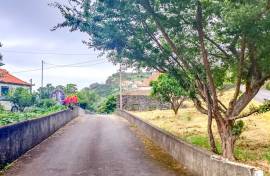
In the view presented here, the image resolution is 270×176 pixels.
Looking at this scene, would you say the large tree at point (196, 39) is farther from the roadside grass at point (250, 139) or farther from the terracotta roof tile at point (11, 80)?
the terracotta roof tile at point (11, 80)

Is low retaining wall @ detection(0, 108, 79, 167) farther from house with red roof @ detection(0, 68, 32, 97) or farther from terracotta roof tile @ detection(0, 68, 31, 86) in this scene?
terracotta roof tile @ detection(0, 68, 31, 86)

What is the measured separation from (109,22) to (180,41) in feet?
11.0

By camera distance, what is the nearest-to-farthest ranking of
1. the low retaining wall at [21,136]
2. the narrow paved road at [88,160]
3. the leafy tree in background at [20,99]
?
the narrow paved road at [88,160]
the low retaining wall at [21,136]
the leafy tree in background at [20,99]

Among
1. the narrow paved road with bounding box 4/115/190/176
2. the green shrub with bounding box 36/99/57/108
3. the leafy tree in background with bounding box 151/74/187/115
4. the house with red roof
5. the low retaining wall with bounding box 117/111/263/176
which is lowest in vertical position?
the narrow paved road with bounding box 4/115/190/176

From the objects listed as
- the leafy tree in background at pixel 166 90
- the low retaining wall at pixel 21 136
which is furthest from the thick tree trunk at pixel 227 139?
the leafy tree in background at pixel 166 90

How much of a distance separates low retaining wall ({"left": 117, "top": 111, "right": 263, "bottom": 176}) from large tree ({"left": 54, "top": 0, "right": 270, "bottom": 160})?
50.8 inches

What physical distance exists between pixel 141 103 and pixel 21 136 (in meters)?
43.1

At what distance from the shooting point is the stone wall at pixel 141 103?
186 ft

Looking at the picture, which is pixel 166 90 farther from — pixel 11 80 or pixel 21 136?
pixel 11 80

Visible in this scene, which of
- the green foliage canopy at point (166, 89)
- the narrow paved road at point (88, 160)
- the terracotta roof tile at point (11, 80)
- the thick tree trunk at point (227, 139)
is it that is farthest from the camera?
the terracotta roof tile at point (11, 80)

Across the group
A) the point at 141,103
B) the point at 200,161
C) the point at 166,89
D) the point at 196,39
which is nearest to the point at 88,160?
the point at 200,161

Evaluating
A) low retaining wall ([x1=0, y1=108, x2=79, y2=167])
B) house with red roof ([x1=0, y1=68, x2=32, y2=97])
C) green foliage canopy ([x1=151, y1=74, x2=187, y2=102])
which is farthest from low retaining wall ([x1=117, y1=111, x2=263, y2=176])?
house with red roof ([x1=0, y1=68, x2=32, y2=97])

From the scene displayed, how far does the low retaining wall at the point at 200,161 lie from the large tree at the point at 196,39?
1.29 m

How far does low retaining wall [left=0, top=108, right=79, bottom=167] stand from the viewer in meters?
13.5
